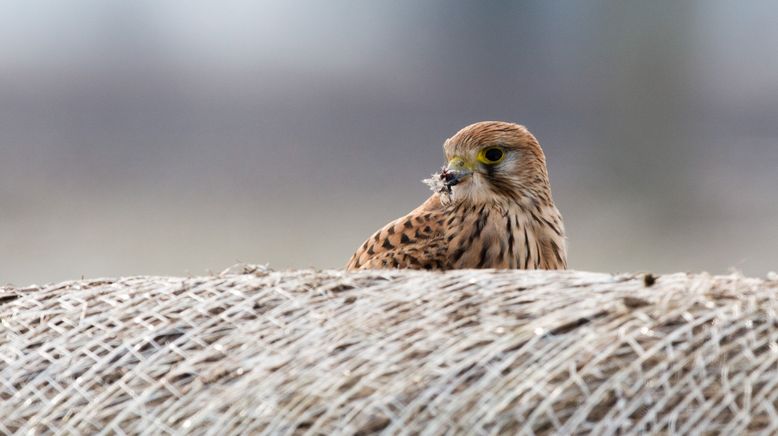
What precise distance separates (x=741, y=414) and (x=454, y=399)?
363 millimetres

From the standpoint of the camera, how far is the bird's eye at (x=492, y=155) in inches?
104

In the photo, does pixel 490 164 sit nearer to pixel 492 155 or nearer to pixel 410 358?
pixel 492 155

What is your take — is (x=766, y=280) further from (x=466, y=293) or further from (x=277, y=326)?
(x=277, y=326)

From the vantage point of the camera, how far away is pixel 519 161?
8.80 ft

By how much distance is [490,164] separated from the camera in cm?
266

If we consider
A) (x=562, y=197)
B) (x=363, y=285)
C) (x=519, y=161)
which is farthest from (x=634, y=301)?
(x=562, y=197)

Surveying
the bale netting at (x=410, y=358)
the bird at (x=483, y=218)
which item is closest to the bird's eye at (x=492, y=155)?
the bird at (x=483, y=218)

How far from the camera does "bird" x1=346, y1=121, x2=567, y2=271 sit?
2584 millimetres

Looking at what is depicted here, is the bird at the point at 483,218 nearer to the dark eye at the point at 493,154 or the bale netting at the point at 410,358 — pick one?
the dark eye at the point at 493,154

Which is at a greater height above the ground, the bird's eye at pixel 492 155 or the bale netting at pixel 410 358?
the bird's eye at pixel 492 155

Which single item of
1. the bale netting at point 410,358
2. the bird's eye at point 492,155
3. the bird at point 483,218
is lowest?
the bale netting at point 410,358

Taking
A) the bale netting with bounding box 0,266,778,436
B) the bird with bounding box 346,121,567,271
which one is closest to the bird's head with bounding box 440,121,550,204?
the bird with bounding box 346,121,567,271

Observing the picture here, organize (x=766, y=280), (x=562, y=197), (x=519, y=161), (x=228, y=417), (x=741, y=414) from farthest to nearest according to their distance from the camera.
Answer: (x=562, y=197)
(x=519, y=161)
(x=766, y=280)
(x=228, y=417)
(x=741, y=414)

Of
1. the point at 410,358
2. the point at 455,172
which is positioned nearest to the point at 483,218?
the point at 455,172
